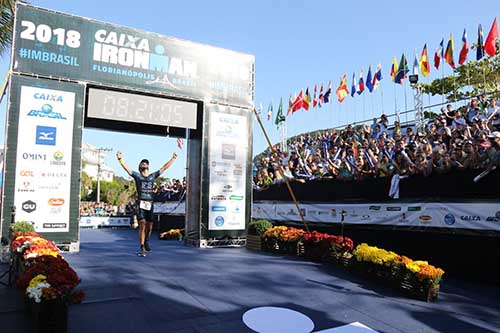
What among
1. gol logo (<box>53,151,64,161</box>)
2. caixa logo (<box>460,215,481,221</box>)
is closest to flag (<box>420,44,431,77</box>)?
caixa logo (<box>460,215,481,221</box>)

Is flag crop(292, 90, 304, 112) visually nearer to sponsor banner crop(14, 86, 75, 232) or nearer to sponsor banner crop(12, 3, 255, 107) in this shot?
sponsor banner crop(12, 3, 255, 107)

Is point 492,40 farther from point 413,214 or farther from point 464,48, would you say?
point 413,214

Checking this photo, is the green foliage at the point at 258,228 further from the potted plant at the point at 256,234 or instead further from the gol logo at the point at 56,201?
the gol logo at the point at 56,201

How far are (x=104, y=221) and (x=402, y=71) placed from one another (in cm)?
1959

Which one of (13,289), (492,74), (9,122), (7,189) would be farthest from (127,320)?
(492,74)

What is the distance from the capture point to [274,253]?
9.71m

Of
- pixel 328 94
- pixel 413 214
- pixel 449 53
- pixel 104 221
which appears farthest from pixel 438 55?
pixel 104 221

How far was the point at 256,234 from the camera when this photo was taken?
1061 cm

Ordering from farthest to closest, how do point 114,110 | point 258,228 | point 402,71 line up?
point 402,71 → point 258,228 → point 114,110

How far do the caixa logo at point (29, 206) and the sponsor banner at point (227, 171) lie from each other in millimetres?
4497

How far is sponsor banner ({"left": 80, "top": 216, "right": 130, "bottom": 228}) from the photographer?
23.3 m

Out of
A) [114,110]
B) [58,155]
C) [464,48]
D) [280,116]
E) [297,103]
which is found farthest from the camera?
[280,116]

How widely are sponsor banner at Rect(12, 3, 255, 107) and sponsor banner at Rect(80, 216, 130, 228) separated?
50.8 ft

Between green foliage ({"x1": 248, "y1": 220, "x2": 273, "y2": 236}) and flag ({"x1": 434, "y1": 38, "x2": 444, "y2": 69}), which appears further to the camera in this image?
flag ({"x1": 434, "y1": 38, "x2": 444, "y2": 69})
